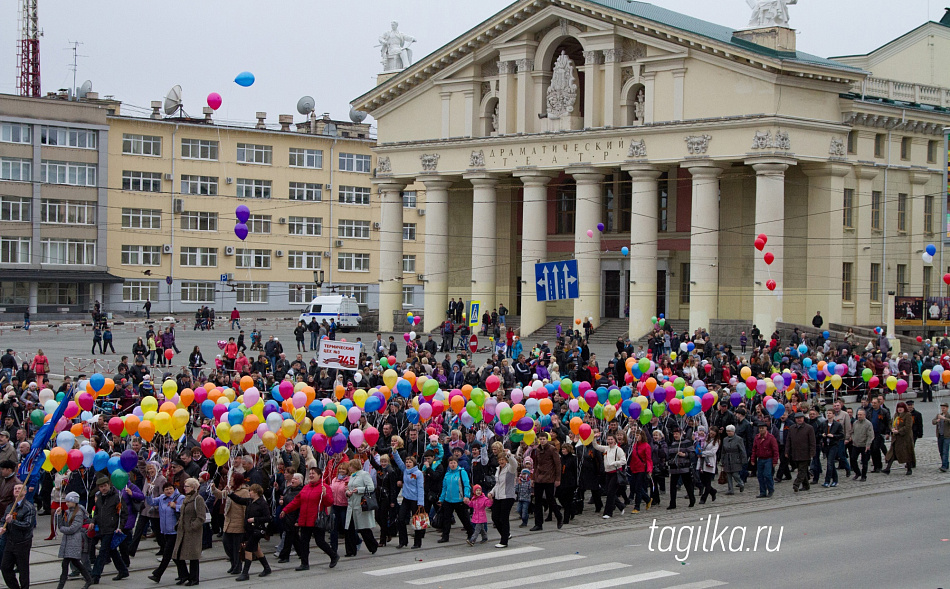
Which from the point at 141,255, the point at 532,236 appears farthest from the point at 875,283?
the point at 141,255

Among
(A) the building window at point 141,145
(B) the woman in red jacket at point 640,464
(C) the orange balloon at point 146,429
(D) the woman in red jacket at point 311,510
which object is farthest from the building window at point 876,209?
(A) the building window at point 141,145

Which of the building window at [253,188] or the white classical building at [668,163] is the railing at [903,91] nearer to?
the white classical building at [668,163]

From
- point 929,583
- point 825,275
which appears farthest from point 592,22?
point 929,583

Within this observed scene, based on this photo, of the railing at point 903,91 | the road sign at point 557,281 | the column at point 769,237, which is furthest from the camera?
the railing at point 903,91

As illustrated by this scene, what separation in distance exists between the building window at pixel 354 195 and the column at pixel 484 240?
26091 mm

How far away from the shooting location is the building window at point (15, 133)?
6988 centimetres

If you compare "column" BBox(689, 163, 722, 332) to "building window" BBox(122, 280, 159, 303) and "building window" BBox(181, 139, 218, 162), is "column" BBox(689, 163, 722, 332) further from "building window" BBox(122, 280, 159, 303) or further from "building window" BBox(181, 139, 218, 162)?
"building window" BBox(122, 280, 159, 303)

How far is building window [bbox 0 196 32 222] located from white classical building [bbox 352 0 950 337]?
79.9 ft

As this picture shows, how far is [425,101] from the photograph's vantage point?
56.9m

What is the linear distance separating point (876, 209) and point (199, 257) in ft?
139

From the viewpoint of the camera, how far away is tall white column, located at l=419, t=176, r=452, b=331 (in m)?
56.7

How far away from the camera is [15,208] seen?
7062cm

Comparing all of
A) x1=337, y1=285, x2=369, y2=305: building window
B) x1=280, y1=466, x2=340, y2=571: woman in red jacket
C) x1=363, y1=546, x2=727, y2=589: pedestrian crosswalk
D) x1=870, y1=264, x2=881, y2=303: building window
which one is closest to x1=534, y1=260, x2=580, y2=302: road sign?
x1=363, y1=546, x2=727, y2=589: pedestrian crosswalk

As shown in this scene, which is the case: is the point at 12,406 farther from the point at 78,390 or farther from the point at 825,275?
the point at 825,275
